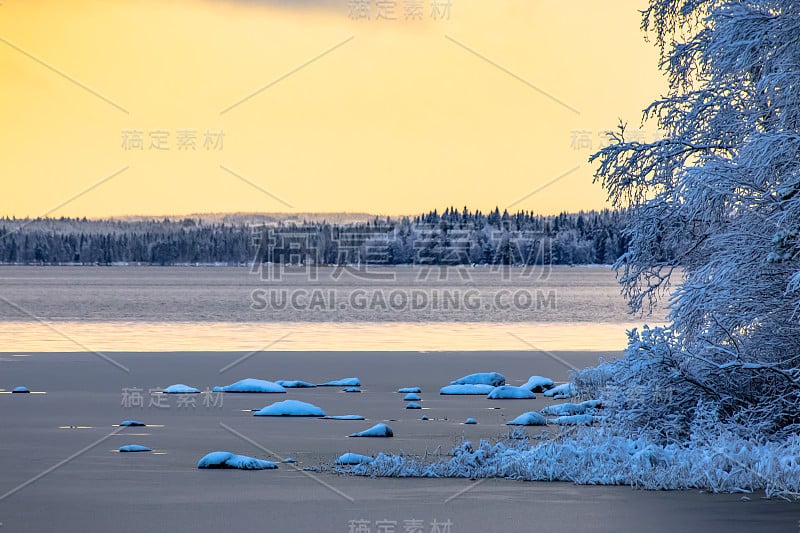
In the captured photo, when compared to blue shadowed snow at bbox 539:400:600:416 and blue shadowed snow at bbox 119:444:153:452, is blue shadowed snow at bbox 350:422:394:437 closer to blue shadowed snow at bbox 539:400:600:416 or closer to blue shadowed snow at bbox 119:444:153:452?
blue shadowed snow at bbox 119:444:153:452

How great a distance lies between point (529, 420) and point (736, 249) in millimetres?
5412

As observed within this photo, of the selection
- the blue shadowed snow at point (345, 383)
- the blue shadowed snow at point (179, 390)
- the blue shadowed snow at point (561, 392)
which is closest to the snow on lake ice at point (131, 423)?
the blue shadowed snow at point (179, 390)

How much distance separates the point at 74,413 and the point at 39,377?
7.43m

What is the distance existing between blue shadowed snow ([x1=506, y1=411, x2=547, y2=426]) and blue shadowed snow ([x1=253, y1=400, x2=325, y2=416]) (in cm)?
379

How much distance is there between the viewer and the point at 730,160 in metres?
17.7

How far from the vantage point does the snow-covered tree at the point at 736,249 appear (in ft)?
55.7

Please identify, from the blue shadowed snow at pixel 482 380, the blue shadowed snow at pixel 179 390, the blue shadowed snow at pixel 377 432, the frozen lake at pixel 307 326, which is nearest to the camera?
the blue shadowed snow at pixel 377 432

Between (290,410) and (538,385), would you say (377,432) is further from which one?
(538,385)

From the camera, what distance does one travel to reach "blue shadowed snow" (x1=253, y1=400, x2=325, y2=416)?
74.4 feet

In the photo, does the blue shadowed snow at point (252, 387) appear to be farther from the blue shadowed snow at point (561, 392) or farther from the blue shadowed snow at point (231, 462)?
the blue shadowed snow at point (231, 462)

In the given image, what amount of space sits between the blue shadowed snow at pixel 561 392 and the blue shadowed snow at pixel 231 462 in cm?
1077

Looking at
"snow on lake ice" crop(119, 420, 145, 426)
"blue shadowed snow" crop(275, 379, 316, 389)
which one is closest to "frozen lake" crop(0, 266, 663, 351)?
"blue shadowed snow" crop(275, 379, 316, 389)

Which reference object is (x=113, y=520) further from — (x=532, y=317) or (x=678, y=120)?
(x=532, y=317)

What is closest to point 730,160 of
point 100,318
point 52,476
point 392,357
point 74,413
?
point 52,476
